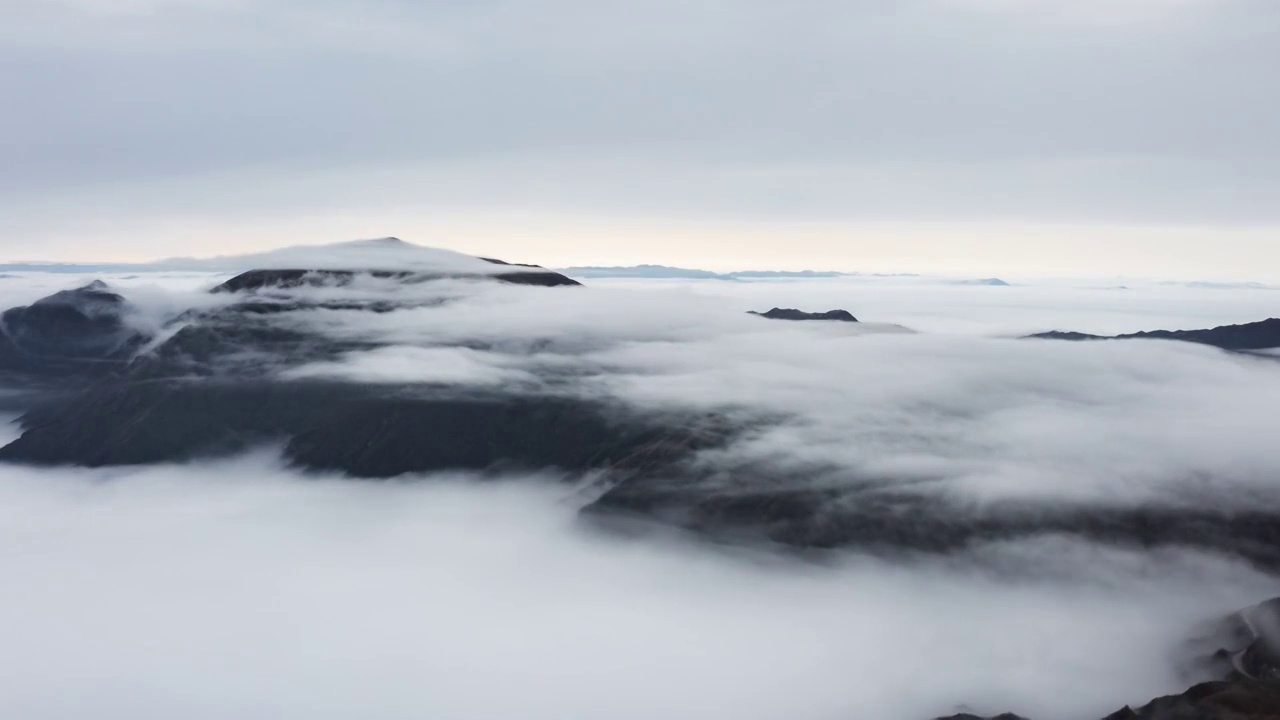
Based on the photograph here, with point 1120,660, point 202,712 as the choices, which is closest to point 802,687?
point 1120,660

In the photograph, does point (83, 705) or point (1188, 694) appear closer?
point (1188, 694)

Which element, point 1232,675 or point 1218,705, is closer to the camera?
point 1218,705

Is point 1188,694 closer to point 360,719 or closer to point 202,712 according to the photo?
point 360,719

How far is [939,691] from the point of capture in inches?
7121

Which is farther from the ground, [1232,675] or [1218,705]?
[1218,705]

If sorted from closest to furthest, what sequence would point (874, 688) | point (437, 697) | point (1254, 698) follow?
1. point (1254, 698)
2. point (874, 688)
3. point (437, 697)

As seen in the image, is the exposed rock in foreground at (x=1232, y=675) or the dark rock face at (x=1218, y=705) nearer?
the dark rock face at (x=1218, y=705)

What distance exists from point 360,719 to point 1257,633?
149 meters

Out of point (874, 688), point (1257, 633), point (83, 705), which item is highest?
point (1257, 633)

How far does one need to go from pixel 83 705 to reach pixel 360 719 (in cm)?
5361

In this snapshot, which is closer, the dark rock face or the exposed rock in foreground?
the dark rock face

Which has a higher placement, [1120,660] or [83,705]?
[1120,660]

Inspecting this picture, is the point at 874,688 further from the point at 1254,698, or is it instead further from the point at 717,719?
the point at 1254,698

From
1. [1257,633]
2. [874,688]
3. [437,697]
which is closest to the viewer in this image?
[1257,633]
